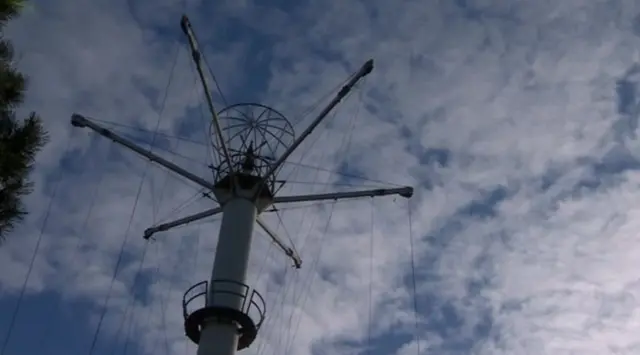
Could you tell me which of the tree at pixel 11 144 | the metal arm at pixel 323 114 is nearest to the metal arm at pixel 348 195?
the metal arm at pixel 323 114

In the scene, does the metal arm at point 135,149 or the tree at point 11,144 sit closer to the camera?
the tree at point 11,144

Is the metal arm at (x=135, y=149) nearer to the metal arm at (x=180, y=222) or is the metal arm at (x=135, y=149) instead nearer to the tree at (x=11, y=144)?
the metal arm at (x=180, y=222)

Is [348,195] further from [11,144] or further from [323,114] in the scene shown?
[11,144]

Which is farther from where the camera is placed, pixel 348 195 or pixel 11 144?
pixel 348 195

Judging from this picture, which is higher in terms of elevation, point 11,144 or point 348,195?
point 348,195

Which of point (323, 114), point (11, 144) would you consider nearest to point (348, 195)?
point (323, 114)

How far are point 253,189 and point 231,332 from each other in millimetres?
5810

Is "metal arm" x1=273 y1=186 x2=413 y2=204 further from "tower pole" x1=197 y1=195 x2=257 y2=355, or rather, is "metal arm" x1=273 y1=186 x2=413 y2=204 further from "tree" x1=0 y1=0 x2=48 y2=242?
"tree" x1=0 y1=0 x2=48 y2=242

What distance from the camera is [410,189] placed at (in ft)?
111

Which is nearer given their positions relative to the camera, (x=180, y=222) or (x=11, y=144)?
(x=11, y=144)

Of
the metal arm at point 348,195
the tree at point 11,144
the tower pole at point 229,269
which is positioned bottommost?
the tree at point 11,144

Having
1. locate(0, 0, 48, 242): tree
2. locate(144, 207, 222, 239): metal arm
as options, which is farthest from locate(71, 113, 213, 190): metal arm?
locate(0, 0, 48, 242): tree

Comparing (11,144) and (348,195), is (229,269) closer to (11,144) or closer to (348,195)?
(348,195)

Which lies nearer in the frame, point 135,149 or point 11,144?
point 11,144
